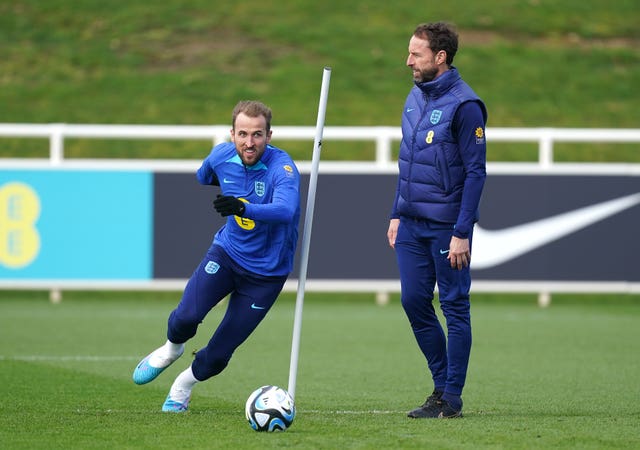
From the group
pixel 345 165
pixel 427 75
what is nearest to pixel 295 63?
pixel 345 165

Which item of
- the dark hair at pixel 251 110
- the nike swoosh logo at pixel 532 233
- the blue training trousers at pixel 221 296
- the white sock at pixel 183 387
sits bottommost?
the nike swoosh logo at pixel 532 233

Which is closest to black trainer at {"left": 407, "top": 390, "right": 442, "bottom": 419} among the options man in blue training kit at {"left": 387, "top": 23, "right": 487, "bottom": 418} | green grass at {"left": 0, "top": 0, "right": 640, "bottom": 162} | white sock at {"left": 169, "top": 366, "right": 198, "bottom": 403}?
man in blue training kit at {"left": 387, "top": 23, "right": 487, "bottom": 418}

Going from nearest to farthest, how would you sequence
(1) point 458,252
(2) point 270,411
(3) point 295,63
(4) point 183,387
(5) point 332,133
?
(2) point 270,411 < (1) point 458,252 < (4) point 183,387 < (5) point 332,133 < (3) point 295,63

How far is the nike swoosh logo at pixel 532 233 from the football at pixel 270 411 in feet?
26.5

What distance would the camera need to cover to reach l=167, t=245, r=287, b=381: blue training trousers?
24.0ft

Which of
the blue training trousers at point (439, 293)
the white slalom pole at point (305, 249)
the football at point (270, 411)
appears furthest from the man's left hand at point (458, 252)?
the football at point (270, 411)

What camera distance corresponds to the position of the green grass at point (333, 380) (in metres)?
6.62

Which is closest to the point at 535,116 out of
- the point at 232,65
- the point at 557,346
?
the point at 232,65

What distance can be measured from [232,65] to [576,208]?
37.5ft

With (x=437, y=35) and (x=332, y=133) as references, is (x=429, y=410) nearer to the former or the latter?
(x=437, y=35)

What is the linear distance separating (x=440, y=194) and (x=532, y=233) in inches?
300

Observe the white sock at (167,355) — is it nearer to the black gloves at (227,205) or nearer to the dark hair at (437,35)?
the black gloves at (227,205)

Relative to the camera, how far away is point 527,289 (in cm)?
1479

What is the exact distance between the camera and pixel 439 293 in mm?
7398
